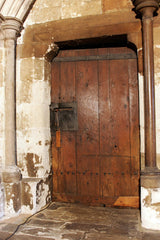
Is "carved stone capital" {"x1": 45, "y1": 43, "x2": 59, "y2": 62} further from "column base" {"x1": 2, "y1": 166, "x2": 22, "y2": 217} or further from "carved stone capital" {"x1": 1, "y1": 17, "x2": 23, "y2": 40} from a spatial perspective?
"column base" {"x1": 2, "y1": 166, "x2": 22, "y2": 217}

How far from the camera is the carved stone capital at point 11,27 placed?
2656 mm

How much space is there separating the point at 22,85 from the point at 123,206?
6.19 ft

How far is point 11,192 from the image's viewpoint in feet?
8.39

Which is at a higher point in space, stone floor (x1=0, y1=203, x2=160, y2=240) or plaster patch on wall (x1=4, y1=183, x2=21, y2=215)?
plaster patch on wall (x1=4, y1=183, x2=21, y2=215)

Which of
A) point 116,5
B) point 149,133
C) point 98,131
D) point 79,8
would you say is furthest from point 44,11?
point 149,133

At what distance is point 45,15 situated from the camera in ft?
9.00

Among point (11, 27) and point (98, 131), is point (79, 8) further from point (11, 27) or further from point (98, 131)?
point (98, 131)

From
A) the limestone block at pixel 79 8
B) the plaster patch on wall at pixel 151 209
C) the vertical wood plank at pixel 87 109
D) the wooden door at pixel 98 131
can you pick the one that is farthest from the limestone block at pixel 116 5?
the plaster patch on wall at pixel 151 209

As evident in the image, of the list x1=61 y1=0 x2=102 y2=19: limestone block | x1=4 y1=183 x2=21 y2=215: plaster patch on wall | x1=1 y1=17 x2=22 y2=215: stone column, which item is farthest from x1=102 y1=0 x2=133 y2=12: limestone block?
x1=4 y1=183 x2=21 y2=215: plaster patch on wall

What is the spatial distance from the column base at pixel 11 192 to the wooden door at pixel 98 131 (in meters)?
0.51

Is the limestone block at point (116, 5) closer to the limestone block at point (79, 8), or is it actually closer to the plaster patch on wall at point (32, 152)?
the limestone block at point (79, 8)

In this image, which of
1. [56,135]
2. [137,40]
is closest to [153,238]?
[56,135]

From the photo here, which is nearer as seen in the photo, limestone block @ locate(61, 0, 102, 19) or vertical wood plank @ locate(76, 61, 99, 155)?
limestone block @ locate(61, 0, 102, 19)

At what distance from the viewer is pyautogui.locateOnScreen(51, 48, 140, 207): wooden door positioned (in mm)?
2730
